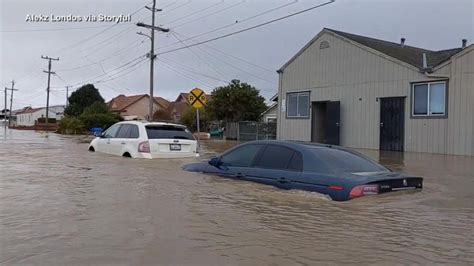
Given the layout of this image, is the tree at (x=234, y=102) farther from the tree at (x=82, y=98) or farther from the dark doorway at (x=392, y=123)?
the tree at (x=82, y=98)

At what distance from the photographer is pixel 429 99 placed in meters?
22.4

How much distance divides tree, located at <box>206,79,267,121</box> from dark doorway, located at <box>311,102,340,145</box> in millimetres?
15352

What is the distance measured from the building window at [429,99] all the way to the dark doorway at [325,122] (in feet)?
15.1

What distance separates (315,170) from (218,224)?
6.75 feet

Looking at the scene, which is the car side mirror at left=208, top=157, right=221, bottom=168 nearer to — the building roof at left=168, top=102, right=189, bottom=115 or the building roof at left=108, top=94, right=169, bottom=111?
the building roof at left=168, top=102, right=189, bottom=115

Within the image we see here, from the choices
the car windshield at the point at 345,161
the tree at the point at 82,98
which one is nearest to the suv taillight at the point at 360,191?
the car windshield at the point at 345,161

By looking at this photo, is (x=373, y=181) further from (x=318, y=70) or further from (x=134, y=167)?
(x=318, y=70)

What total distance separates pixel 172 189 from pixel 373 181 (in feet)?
11.7

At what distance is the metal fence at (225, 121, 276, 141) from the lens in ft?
117

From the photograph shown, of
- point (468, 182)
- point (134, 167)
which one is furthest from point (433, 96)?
point (134, 167)

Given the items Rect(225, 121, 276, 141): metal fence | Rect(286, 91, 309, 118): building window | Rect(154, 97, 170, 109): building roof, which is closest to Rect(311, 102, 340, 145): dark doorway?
Rect(286, 91, 309, 118): building window

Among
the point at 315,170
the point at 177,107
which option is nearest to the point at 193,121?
the point at 177,107

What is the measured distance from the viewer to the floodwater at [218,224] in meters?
4.94

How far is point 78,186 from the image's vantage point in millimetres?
9547
